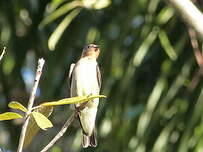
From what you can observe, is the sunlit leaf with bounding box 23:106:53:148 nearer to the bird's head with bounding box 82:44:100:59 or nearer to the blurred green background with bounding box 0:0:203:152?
the blurred green background with bounding box 0:0:203:152

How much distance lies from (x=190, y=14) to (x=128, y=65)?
822 millimetres

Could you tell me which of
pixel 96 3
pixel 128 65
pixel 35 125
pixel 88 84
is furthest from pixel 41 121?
pixel 128 65

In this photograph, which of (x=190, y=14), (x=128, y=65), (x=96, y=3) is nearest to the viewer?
(x=190, y=14)

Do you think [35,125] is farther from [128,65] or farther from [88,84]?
[128,65]

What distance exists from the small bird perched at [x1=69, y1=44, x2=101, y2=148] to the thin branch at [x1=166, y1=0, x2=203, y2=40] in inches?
21.4

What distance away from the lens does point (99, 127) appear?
2588 millimetres

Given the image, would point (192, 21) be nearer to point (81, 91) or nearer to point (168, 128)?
point (81, 91)

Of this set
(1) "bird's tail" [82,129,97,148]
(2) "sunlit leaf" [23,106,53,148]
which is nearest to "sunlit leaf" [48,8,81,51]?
(1) "bird's tail" [82,129,97,148]

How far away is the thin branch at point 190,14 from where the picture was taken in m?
1.72

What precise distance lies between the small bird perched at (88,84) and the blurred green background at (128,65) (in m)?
0.11

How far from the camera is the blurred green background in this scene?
2.47 meters

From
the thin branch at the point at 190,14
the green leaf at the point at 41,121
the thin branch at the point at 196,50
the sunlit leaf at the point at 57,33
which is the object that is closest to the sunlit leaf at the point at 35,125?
the green leaf at the point at 41,121

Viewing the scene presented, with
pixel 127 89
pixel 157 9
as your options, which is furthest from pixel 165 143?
pixel 157 9

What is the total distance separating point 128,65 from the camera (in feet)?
8.32
